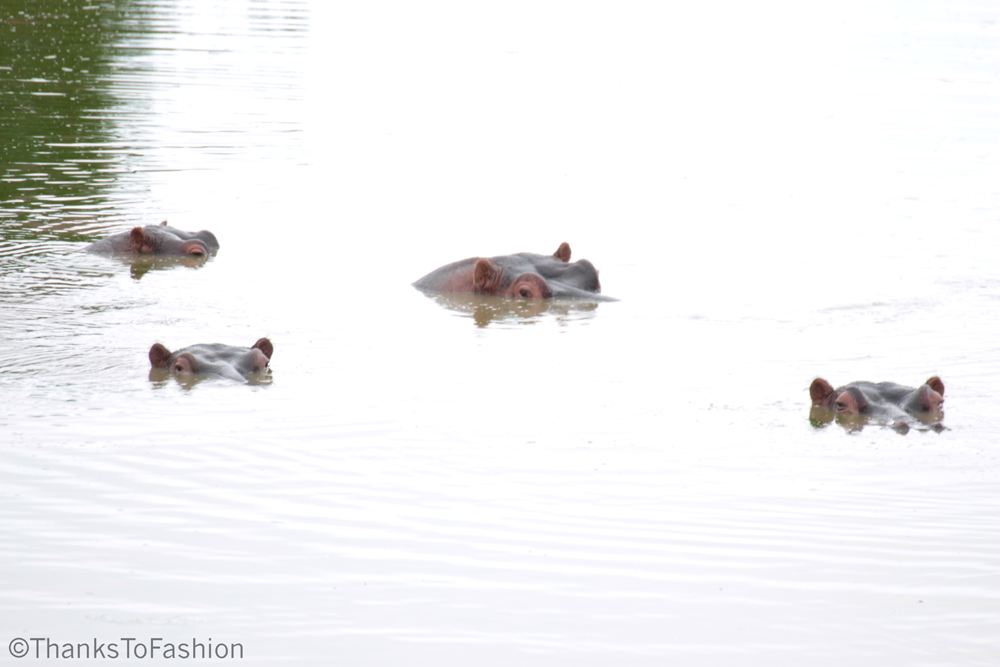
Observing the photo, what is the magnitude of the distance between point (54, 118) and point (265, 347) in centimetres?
1199

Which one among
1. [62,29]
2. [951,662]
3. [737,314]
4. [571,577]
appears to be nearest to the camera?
[951,662]

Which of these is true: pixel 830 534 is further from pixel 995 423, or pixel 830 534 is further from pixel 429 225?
pixel 429 225

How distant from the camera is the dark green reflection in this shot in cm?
1299

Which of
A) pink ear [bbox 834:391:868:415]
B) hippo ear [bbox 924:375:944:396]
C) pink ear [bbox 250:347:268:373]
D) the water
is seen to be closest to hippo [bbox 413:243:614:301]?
the water

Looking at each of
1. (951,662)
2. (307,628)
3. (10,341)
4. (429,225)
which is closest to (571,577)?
(307,628)

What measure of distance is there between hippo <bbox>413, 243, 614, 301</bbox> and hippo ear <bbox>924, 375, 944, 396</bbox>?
3.44 metres

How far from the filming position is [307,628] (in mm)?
4566

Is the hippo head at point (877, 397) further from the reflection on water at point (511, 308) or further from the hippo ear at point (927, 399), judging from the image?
the reflection on water at point (511, 308)

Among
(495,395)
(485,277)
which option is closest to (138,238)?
(485,277)

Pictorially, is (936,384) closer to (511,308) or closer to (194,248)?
(511,308)

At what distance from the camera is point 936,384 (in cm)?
709

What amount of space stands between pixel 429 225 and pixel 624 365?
550cm

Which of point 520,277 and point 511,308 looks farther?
point 520,277

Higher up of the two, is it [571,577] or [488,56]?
[488,56]
